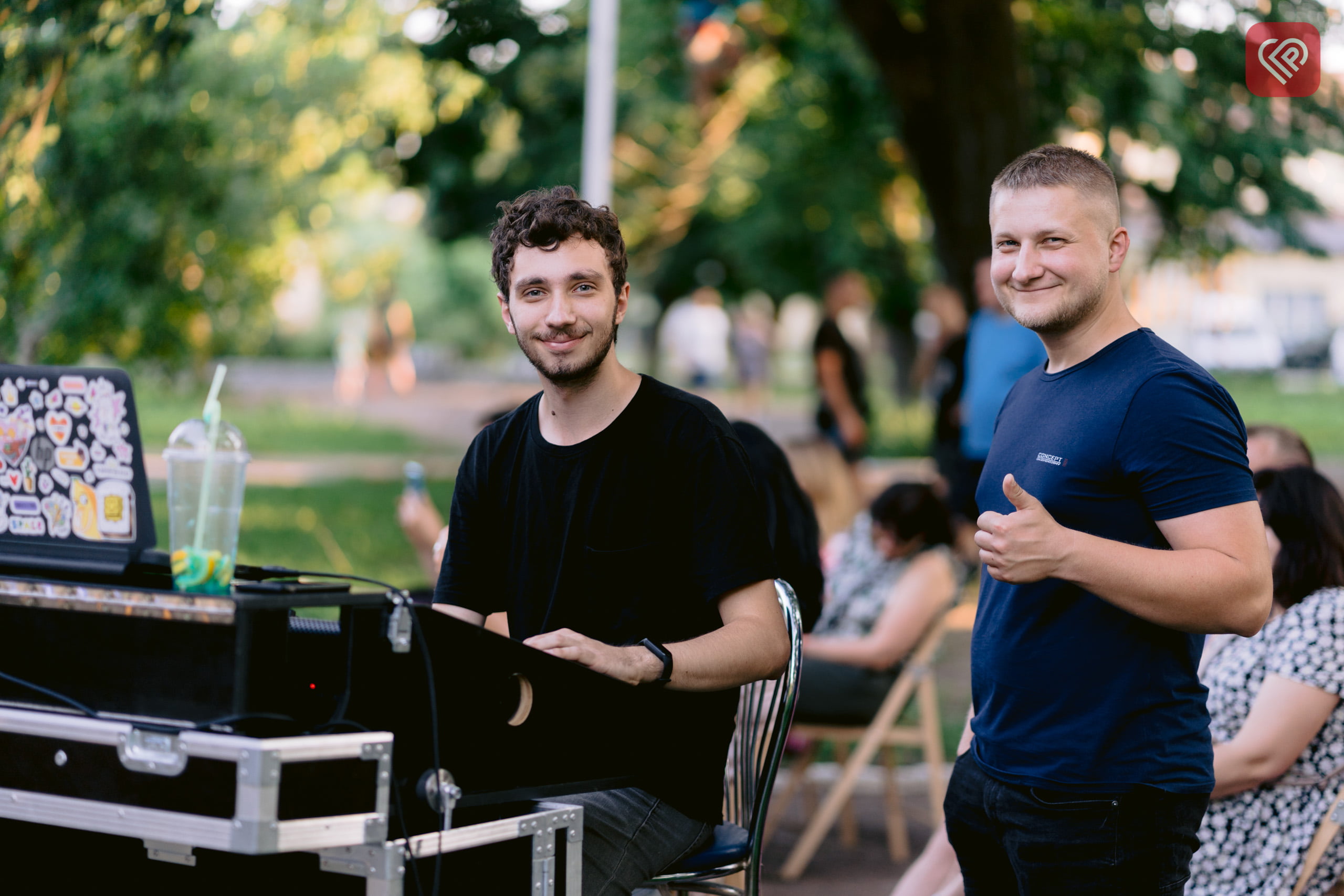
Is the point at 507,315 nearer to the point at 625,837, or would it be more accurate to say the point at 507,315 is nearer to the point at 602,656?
the point at 602,656

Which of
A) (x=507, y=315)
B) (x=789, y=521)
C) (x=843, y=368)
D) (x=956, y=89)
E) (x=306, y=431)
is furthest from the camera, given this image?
(x=306, y=431)

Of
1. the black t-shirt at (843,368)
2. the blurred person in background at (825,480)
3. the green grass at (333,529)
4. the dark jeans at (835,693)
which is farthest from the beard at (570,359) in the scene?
the black t-shirt at (843,368)

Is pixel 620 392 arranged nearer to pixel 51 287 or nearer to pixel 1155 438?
pixel 1155 438

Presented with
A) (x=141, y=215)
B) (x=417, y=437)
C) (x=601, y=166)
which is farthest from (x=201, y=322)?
(x=417, y=437)

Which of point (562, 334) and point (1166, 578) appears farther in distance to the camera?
point (562, 334)

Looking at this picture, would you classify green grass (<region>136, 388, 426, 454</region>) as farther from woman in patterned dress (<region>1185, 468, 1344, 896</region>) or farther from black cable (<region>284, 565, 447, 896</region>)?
black cable (<region>284, 565, 447, 896</region>)

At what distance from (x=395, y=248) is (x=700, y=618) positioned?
28.8 metres

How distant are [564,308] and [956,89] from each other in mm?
7763

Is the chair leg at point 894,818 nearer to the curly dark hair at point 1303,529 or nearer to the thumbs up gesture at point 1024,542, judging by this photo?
the curly dark hair at point 1303,529

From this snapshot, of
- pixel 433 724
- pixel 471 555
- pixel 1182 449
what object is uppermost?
pixel 1182 449

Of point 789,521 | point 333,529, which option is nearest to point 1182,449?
point 789,521

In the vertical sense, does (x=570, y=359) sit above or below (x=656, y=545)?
above

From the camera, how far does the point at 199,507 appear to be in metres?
2.04

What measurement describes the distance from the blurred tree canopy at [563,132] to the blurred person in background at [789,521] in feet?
8.81
